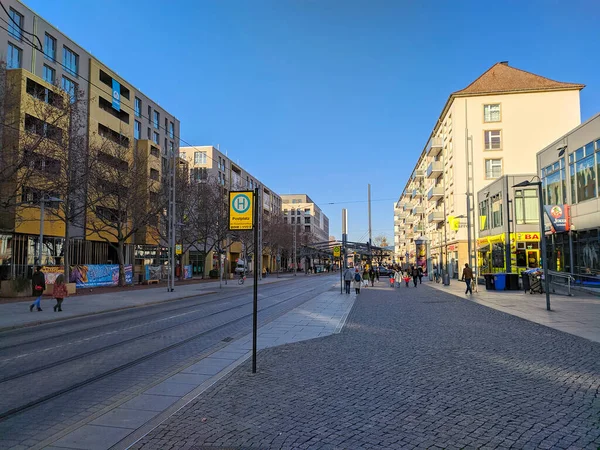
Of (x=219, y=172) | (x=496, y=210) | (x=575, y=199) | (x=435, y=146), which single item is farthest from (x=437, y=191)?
(x=219, y=172)

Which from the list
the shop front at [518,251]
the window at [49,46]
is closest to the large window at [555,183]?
the shop front at [518,251]

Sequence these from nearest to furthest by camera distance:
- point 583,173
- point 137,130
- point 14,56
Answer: point 583,173, point 14,56, point 137,130

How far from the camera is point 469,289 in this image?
25.5m

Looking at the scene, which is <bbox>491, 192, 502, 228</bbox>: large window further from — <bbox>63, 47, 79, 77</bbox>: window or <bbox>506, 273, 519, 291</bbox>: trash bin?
<bbox>63, 47, 79, 77</bbox>: window

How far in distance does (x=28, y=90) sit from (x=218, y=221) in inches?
875

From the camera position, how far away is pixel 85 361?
8.40 metres

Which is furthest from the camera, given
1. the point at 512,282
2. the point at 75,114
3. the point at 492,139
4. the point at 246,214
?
the point at 492,139

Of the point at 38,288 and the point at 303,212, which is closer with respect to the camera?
the point at 38,288

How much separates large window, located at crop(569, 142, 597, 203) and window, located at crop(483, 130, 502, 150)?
79.0ft

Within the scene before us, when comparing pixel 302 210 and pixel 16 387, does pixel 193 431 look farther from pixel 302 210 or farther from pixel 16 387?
pixel 302 210

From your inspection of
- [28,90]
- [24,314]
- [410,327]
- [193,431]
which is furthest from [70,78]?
[193,431]

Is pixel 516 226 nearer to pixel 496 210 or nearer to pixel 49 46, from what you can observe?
pixel 496 210

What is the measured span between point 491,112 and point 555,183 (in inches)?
933

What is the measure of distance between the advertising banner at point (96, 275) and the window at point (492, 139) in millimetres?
38976
